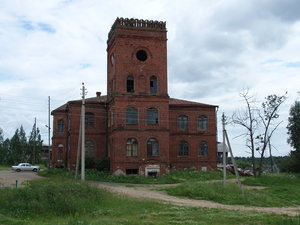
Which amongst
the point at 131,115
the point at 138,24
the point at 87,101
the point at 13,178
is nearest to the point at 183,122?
the point at 131,115

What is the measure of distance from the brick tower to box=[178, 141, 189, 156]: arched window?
210 inches

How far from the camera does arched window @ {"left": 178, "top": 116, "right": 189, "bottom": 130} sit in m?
43.8

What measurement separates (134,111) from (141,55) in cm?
600

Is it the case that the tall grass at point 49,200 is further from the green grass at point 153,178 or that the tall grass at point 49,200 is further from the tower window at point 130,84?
the tower window at point 130,84

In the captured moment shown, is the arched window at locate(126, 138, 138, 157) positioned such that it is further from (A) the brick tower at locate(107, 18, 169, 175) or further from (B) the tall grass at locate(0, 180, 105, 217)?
(B) the tall grass at locate(0, 180, 105, 217)

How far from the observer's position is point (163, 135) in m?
38.4

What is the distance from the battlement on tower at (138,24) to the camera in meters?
38.6

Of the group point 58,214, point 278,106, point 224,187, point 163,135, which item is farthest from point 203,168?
point 58,214

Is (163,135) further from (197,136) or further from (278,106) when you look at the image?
(278,106)

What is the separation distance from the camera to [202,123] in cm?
4434

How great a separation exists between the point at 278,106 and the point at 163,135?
1302 centimetres

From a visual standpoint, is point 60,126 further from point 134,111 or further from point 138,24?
point 138,24

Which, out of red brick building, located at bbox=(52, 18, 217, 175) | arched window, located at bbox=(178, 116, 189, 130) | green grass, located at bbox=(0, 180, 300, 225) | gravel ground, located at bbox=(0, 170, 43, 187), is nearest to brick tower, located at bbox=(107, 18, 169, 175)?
red brick building, located at bbox=(52, 18, 217, 175)

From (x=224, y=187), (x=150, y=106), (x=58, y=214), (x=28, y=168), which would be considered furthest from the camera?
(x=28, y=168)
